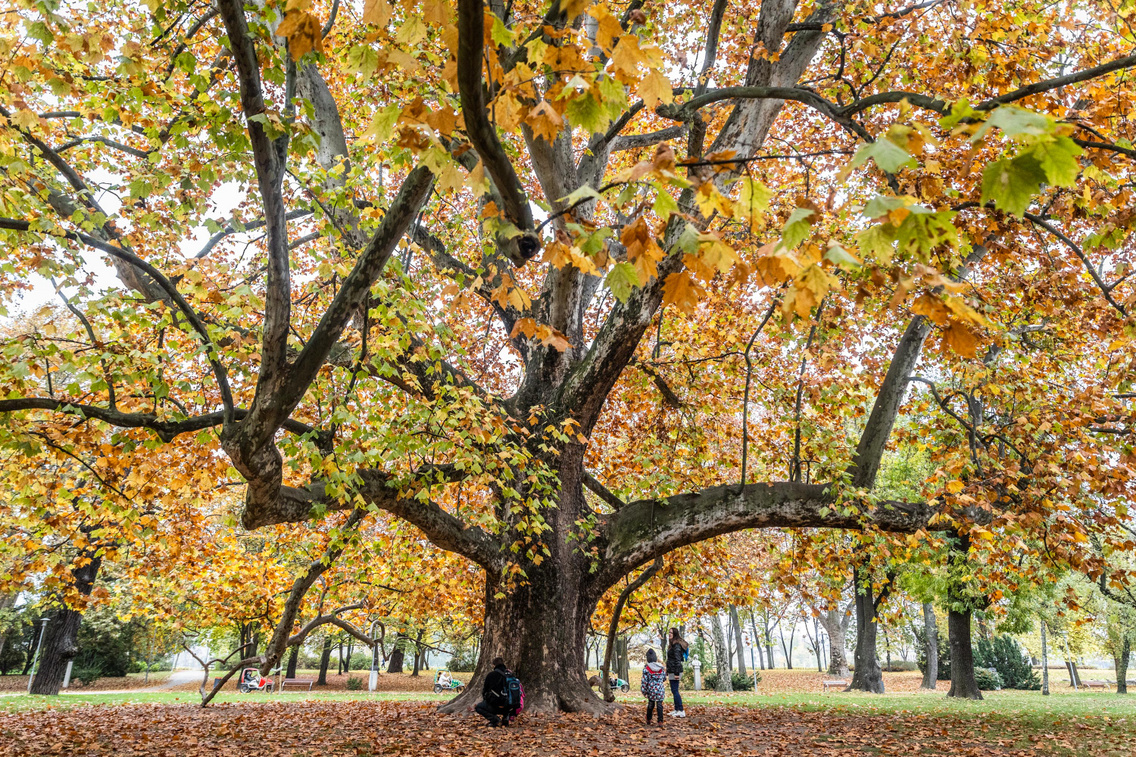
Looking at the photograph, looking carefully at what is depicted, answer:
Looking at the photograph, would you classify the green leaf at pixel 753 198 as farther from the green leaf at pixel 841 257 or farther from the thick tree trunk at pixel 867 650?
the thick tree trunk at pixel 867 650

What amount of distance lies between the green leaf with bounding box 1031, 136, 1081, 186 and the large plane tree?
0.4 inches

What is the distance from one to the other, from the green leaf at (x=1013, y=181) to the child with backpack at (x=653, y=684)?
9.22 meters

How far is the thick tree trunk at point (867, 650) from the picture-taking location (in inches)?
862

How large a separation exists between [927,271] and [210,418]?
6668 mm

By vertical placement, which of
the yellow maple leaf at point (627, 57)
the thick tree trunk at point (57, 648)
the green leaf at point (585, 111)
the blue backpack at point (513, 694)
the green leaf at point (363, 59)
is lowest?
the thick tree trunk at point (57, 648)

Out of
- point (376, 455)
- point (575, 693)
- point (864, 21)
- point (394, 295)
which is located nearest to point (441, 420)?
point (376, 455)

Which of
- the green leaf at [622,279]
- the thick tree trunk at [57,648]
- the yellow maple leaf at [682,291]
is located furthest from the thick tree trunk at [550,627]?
the thick tree trunk at [57,648]

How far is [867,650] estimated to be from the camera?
2244 cm

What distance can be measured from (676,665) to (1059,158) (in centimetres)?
1126

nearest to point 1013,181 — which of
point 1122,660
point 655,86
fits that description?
point 655,86

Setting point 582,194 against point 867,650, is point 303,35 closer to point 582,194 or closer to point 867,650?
point 582,194

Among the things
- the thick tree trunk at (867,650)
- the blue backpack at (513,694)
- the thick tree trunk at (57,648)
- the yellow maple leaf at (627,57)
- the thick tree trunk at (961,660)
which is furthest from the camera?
the thick tree trunk at (867,650)

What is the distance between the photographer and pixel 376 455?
21.8 feet

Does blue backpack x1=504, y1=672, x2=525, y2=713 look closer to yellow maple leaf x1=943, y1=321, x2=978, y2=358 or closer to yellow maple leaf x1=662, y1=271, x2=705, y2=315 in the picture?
yellow maple leaf x1=662, y1=271, x2=705, y2=315
